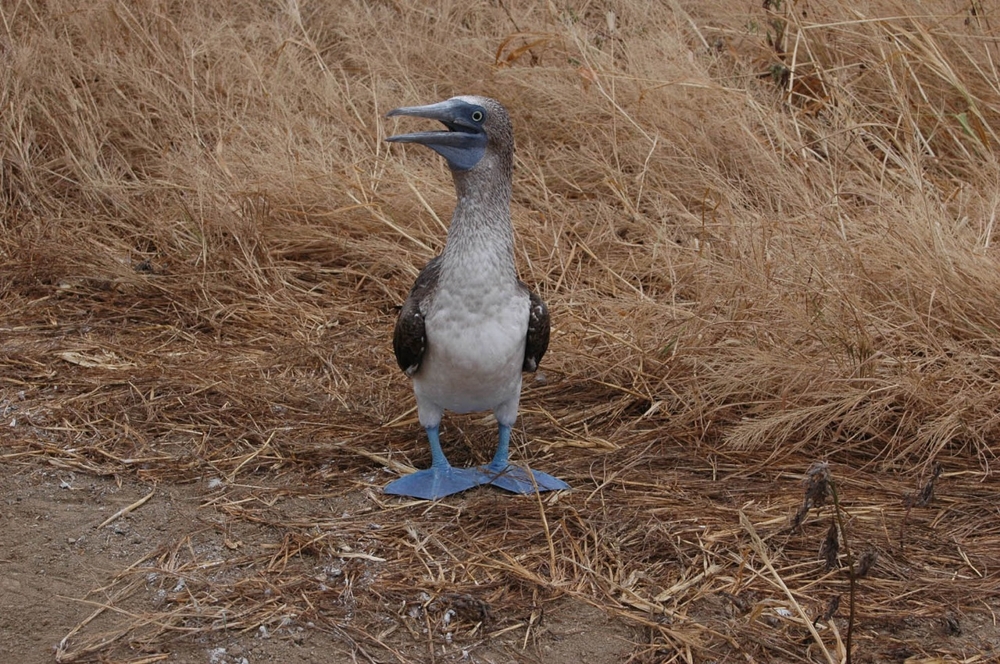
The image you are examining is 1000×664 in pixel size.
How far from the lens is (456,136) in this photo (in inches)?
127

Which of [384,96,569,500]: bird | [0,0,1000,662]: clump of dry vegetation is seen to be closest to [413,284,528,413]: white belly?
[384,96,569,500]: bird

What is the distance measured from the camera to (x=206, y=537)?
3.18 metres

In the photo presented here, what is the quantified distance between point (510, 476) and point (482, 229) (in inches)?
29.2

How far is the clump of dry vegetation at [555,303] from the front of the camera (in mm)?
2965

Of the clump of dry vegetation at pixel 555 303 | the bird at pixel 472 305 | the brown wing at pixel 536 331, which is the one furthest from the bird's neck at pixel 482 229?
the clump of dry vegetation at pixel 555 303

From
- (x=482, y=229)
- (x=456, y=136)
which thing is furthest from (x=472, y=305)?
(x=456, y=136)

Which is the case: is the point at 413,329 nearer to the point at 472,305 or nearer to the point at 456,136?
the point at 472,305

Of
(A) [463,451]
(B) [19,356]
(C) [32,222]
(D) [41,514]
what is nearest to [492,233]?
(A) [463,451]

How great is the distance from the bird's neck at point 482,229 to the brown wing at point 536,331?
0.11 metres

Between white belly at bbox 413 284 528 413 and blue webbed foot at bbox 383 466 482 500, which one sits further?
blue webbed foot at bbox 383 466 482 500

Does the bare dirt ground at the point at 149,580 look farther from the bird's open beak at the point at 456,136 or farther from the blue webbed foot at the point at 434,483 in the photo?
the bird's open beak at the point at 456,136

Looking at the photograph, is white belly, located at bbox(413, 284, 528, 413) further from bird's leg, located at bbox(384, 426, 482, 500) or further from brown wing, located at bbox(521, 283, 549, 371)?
bird's leg, located at bbox(384, 426, 482, 500)

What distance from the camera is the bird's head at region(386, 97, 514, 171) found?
3.21 meters

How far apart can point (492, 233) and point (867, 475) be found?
51.0 inches
